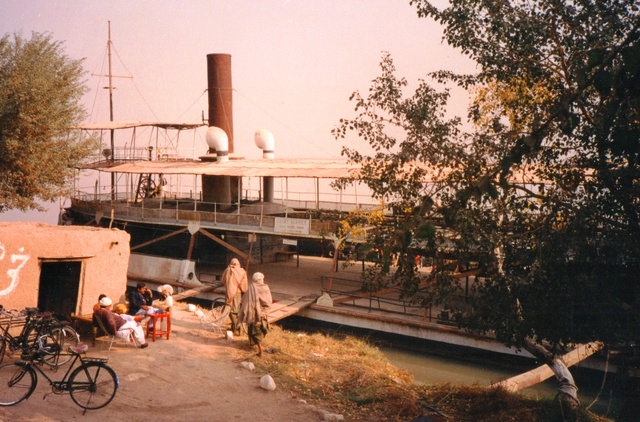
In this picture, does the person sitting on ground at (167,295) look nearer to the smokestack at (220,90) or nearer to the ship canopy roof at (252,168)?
the ship canopy roof at (252,168)

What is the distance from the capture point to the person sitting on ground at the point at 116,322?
10.8 meters

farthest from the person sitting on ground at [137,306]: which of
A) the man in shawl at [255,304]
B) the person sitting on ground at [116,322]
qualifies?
the man in shawl at [255,304]

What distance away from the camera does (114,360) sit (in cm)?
1097

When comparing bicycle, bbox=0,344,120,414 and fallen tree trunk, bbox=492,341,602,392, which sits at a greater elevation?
bicycle, bbox=0,344,120,414

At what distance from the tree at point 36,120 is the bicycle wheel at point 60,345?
16800 mm

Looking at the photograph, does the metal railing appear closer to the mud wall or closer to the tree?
the mud wall

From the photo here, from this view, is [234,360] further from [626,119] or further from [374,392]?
[626,119]

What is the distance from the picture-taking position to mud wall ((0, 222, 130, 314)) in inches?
435

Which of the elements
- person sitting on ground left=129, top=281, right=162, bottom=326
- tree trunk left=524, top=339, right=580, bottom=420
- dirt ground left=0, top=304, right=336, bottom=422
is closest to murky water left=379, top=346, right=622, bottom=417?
tree trunk left=524, top=339, right=580, bottom=420

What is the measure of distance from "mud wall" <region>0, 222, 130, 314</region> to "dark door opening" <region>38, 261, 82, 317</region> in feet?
0.55

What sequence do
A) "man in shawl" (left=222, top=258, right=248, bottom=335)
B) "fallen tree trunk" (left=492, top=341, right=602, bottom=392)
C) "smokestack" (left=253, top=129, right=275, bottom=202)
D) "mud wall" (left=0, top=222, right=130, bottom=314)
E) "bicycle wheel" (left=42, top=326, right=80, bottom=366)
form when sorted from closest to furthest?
"bicycle wheel" (left=42, top=326, right=80, bottom=366)
"mud wall" (left=0, top=222, right=130, bottom=314)
"fallen tree trunk" (left=492, top=341, right=602, bottom=392)
"man in shawl" (left=222, top=258, right=248, bottom=335)
"smokestack" (left=253, top=129, right=275, bottom=202)

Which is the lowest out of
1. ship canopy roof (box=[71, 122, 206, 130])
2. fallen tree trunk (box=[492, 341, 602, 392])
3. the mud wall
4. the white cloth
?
fallen tree trunk (box=[492, 341, 602, 392])

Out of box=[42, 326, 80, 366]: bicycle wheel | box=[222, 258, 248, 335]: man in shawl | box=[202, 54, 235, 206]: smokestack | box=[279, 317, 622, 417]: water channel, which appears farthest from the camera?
box=[202, 54, 235, 206]: smokestack

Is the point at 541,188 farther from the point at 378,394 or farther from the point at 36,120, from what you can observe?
the point at 36,120
